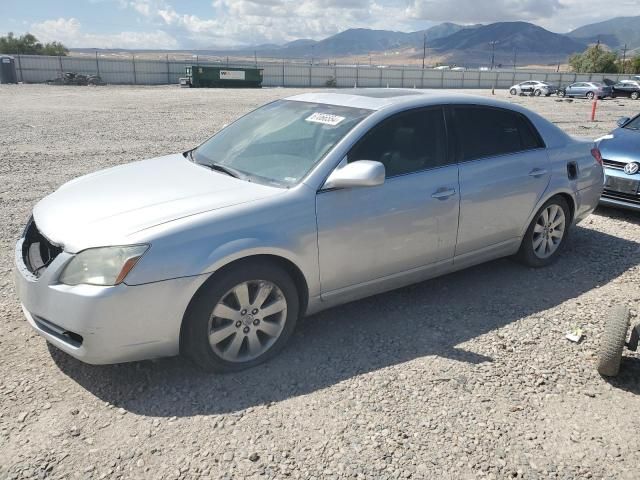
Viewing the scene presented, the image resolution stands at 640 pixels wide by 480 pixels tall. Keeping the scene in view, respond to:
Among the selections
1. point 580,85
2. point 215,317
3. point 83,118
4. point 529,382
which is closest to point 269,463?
point 215,317

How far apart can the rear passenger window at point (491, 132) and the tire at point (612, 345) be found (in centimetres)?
162

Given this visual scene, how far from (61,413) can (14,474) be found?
451 millimetres

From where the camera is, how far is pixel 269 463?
2.69 m

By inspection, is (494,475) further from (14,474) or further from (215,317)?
(14,474)

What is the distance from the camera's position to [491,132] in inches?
180

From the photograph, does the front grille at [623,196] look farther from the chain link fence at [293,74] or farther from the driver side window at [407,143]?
the chain link fence at [293,74]

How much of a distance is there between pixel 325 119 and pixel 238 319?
5.37ft

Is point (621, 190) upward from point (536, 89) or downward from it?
downward

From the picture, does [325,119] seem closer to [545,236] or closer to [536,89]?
[545,236]

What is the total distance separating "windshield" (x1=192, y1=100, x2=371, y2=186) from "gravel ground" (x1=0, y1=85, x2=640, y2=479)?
1196mm

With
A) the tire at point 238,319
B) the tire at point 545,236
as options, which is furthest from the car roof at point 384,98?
the tire at point 238,319

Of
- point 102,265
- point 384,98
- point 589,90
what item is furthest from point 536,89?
point 102,265

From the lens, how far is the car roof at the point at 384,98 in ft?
13.5

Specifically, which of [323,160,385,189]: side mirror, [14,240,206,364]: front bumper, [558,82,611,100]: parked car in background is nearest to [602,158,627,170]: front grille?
[323,160,385,189]: side mirror
